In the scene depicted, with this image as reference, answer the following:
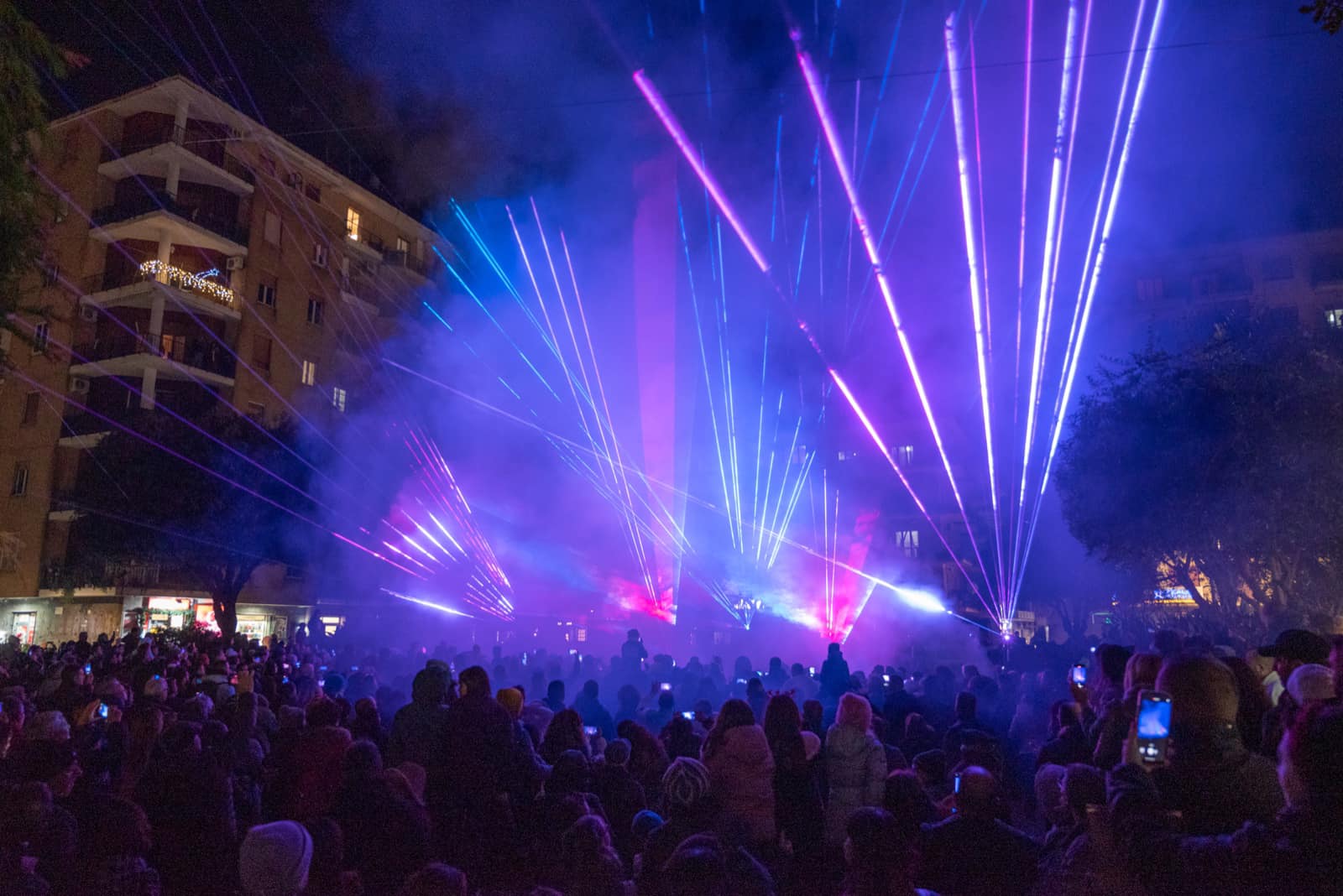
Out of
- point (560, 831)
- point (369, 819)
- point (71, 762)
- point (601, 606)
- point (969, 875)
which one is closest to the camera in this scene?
point (969, 875)

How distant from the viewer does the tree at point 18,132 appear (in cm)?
681

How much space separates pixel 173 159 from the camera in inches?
1176

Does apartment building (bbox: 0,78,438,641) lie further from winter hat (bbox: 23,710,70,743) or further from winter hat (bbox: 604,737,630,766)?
winter hat (bbox: 604,737,630,766)

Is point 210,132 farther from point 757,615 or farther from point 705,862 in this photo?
point 705,862

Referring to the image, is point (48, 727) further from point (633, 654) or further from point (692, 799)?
point (633, 654)

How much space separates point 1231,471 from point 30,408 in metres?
37.9

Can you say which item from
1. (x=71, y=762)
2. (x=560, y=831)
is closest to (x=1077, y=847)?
(x=560, y=831)

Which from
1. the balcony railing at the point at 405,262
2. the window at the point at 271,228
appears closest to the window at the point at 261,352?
the window at the point at 271,228

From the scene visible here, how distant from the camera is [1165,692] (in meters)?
2.89

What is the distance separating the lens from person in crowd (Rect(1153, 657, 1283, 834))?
107 inches

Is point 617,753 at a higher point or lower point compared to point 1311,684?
lower

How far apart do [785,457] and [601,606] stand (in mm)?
18559

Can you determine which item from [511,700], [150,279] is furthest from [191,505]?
[511,700]

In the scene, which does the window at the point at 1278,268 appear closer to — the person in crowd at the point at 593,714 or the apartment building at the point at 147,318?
the apartment building at the point at 147,318
